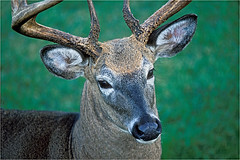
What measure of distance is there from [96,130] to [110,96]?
1.74 ft

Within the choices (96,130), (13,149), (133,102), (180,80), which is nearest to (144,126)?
(133,102)

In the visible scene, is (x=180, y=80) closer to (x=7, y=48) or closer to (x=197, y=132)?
(x=197, y=132)

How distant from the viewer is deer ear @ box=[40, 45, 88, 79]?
12.2 feet

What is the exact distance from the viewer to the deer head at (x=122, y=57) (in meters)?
3.32

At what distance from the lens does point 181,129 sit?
6.88 metres

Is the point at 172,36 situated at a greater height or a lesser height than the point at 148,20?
lesser

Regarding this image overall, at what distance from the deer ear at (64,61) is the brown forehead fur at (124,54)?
1.06ft

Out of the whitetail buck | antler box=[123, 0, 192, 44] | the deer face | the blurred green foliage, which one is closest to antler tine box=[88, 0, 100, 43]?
the whitetail buck

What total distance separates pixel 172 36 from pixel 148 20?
384 mm

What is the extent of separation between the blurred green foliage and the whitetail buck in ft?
5.95

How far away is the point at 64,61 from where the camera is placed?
152 inches

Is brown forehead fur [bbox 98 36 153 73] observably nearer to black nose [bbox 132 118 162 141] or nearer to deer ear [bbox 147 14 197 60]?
deer ear [bbox 147 14 197 60]

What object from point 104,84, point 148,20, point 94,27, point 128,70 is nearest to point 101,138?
point 104,84

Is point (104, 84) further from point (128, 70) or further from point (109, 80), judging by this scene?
point (128, 70)
